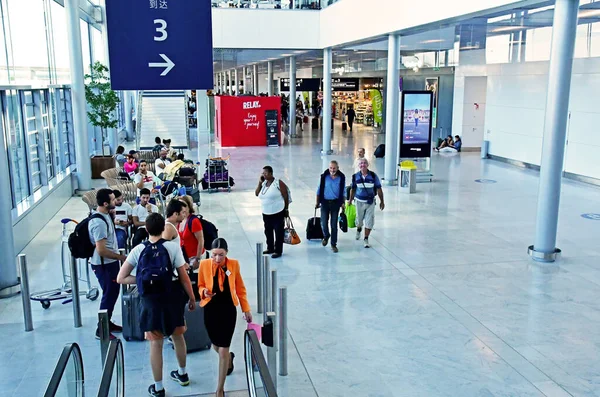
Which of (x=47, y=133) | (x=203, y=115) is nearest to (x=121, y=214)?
(x=47, y=133)

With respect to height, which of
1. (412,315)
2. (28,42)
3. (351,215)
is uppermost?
(28,42)

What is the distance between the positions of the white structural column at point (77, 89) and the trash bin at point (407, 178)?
9.31 meters

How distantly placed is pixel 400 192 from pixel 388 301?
29.1ft

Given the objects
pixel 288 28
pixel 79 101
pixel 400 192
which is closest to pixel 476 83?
pixel 288 28

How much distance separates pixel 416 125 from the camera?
61.6 feet

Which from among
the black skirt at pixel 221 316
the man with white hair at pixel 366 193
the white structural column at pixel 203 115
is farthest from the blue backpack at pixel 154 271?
the white structural column at pixel 203 115

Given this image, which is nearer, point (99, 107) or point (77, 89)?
point (77, 89)

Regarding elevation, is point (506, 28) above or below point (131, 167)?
above

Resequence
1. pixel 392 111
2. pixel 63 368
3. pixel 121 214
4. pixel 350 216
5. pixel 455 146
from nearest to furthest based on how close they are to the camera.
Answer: pixel 63 368 < pixel 121 214 < pixel 350 216 < pixel 392 111 < pixel 455 146

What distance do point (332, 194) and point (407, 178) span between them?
22.9 feet

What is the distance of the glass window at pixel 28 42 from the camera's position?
44.2 feet

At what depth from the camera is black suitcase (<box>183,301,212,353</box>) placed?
22.1 ft

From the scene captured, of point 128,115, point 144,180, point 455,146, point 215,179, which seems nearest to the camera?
point 144,180

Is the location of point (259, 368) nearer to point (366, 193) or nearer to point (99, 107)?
point (366, 193)
